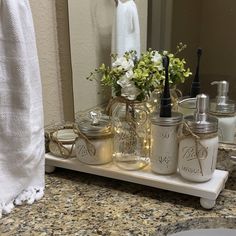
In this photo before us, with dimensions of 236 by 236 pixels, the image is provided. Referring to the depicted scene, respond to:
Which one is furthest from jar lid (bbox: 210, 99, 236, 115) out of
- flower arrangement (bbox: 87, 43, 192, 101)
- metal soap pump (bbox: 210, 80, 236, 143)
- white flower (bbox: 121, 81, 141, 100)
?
white flower (bbox: 121, 81, 141, 100)

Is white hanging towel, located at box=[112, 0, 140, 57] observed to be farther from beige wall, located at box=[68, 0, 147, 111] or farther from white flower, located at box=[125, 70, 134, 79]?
white flower, located at box=[125, 70, 134, 79]

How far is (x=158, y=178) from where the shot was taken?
80 cm

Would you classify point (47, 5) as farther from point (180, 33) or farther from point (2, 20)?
point (180, 33)

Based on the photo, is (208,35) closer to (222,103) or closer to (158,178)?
(222,103)

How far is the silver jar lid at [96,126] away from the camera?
2.82ft

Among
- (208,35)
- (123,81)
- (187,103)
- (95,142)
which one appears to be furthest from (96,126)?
(208,35)

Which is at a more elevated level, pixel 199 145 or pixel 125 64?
pixel 125 64

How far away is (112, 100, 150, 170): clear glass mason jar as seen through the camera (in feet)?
2.84

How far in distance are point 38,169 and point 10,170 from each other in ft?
0.25

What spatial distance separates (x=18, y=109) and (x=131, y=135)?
0.30 meters

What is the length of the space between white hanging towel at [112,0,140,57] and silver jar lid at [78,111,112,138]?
0.71ft

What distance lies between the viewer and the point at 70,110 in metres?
1.08

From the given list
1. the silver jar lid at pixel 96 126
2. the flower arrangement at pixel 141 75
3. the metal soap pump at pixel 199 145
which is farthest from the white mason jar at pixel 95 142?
the metal soap pump at pixel 199 145

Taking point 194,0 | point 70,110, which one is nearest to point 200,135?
point 194,0
